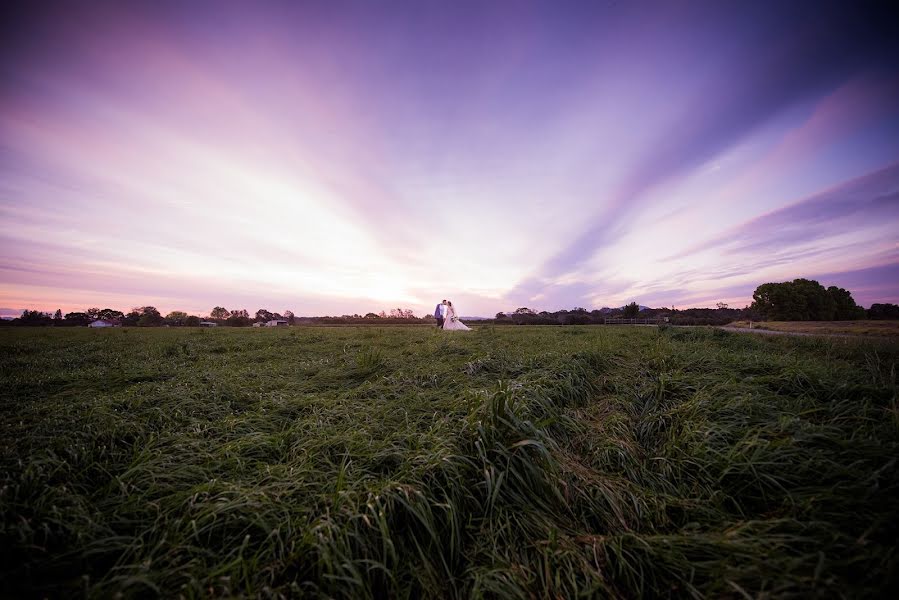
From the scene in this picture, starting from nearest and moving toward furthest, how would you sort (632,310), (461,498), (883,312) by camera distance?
(461,498) → (883,312) → (632,310)

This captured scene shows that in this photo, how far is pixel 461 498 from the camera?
8.05 ft

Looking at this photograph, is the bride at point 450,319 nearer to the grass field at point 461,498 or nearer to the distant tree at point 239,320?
the grass field at point 461,498

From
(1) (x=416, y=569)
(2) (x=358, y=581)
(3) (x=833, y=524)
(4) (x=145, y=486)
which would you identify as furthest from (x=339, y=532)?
(3) (x=833, y=524)

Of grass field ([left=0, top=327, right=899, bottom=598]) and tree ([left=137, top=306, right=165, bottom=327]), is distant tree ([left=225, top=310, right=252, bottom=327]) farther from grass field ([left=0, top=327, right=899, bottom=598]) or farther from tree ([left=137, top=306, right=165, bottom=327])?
grass field ([left=0, top=327, right=899, bottom=598])

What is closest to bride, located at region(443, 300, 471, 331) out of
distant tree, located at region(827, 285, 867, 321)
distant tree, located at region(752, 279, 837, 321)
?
distant tree, located at region(752, 279, 837, 321)

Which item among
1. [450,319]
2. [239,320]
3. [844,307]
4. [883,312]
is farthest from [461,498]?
[239,320]

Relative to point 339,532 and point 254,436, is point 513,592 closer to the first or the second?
point 339,532

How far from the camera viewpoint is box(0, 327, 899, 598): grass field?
1751 millimetres

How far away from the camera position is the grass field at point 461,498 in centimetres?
175

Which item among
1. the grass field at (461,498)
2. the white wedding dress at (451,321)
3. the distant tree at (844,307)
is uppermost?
the distant tree at (844,307)

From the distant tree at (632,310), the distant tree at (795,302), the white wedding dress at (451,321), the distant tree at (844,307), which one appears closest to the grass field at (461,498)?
the white wedding dress at (451,321)

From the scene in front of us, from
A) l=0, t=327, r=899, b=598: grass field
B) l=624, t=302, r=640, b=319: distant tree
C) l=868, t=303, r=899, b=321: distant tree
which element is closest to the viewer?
l=0, t=327, r=899, b=598: grass field

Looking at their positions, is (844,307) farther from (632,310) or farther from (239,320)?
(239,320)

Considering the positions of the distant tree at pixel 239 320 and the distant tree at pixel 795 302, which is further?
the distant tree at pixel 239 320
